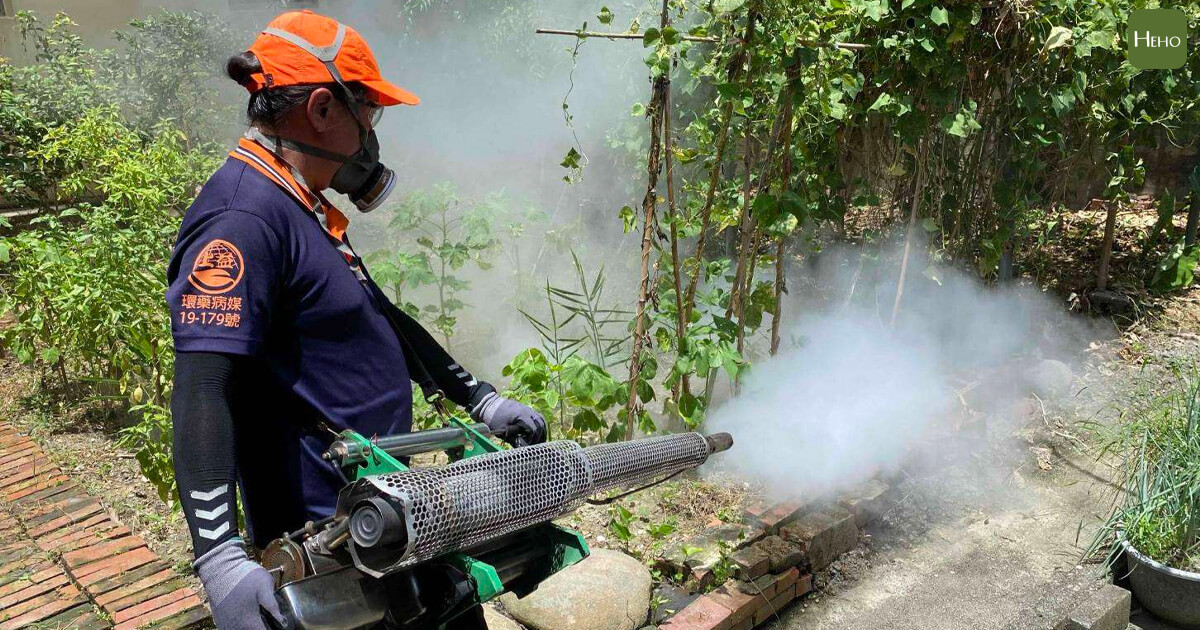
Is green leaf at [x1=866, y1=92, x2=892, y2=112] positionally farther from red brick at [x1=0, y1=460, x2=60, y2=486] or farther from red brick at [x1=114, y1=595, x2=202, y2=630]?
red brick at [x1=0, y1=460, x2=60, y2=486]

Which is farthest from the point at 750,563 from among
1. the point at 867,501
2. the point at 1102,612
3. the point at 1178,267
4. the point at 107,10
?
the point at 107,10

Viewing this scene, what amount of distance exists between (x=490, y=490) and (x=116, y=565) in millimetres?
2670

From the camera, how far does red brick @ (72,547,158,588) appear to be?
3325mm

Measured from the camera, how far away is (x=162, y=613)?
10.1 ft

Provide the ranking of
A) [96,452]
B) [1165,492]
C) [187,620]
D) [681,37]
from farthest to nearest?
1. [96,452]
2. [1165,492]
3. [681,37]
4. [187,620]

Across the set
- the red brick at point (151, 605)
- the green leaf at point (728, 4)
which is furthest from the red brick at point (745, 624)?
the green leaf at point (728, 4)

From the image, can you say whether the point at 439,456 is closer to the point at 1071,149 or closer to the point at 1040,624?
the point at 1040,624

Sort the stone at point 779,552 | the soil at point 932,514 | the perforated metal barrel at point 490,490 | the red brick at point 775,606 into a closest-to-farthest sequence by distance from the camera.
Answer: the perforated metal barrel at point 490,490 → the red brick at point 775,606 → the stone at point 779,552 → the soil at point 932,514

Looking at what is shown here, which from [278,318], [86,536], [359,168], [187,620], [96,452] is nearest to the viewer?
[278,318]

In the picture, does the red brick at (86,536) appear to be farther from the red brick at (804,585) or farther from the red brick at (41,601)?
the red brick at (804,585)

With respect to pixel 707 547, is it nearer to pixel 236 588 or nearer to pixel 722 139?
pixel 722 139

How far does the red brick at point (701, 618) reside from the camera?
311 centimetres

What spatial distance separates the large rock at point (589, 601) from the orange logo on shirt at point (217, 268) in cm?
206

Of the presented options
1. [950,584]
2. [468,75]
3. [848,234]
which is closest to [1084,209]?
[848,234]
